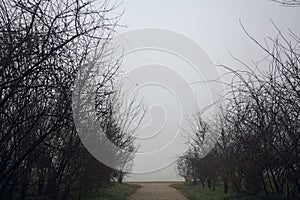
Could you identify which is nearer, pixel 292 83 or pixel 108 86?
pixel 292 83

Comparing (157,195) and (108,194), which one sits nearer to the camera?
(108,194)

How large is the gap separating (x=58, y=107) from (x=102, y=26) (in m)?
1.64

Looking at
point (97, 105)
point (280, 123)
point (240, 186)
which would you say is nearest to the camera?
point (280, 123)

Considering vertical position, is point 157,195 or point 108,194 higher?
point 157,195

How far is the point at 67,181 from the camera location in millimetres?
11211

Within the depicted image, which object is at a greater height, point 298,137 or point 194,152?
point 194,152

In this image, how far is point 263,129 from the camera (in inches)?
380

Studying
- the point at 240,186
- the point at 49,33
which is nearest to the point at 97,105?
the point at 49,33

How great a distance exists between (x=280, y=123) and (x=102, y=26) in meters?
4.48

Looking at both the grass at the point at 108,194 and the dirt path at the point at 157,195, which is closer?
the grass at the point at 108,194

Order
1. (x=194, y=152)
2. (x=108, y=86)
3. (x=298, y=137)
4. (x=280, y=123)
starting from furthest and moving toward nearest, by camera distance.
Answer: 1. (x=194, y=152)
2. (x=108, y=86)
3. (x=280, y=123)
4. (x=298, y=137)

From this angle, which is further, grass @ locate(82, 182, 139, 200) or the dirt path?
the dirt path

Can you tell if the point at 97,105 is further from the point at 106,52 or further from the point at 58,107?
the point at 58,107

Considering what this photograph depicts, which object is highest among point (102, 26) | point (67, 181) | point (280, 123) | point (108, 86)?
point (108, 86)
